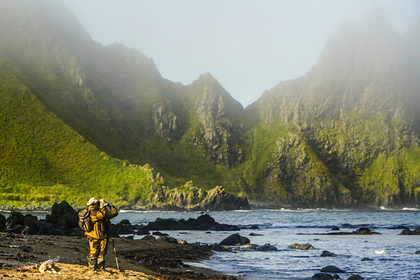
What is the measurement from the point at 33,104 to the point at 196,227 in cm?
14683

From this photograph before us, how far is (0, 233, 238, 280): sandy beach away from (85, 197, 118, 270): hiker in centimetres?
45

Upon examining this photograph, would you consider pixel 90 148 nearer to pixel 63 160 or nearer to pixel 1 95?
pixel 63 160

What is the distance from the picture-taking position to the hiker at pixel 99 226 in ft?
45.4

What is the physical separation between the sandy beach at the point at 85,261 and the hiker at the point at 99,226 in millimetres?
445

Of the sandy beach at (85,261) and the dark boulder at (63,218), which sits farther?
the dark boulder at (63,218)

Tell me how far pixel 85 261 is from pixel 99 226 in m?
6.80

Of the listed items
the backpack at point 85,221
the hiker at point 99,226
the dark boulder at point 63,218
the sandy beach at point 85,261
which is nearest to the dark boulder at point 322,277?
the sandy beach at point 85,261

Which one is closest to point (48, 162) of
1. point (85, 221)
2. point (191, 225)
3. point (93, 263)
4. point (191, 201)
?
point (191, 201)

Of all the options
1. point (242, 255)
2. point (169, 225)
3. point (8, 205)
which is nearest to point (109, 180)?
point (8, 205)

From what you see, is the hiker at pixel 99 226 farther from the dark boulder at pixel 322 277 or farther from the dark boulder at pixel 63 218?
the dark boulder at pixel 63 218

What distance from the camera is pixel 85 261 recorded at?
64.1 feet

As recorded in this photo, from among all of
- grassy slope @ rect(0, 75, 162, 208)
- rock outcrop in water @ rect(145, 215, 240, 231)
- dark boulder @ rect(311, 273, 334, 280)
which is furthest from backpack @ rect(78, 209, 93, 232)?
grassy slope @ rect(0, 75, 162, 208)

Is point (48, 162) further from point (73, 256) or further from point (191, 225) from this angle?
point (73, 256)

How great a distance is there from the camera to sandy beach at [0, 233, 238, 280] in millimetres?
13648
